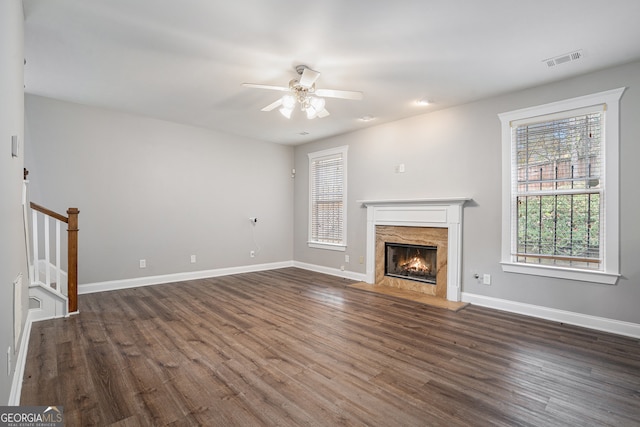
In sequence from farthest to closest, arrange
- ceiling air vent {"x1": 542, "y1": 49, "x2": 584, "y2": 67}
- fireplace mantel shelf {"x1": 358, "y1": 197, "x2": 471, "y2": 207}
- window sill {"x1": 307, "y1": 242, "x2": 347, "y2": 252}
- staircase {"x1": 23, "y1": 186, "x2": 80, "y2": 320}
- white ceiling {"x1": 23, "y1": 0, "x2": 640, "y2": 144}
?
1. window sill {"x1": 307, "y1": 242, "x2": 347, "y2": 252}
2. fireplace mantel shelf {"x1": 358, "y1": 197, "x2": 471, "y2": 207}
3. staircase {"x1": 23, "y1": 186, "x2": 80, "y2": 320}
4. ceiling air vent {"x1": 542, "y1": 49, "x2": 584, "y2": 67}
5. white ceiling {"x1": 23, "y1": 0, "x2": 640, "y2": 144}

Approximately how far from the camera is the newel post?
3381 mm

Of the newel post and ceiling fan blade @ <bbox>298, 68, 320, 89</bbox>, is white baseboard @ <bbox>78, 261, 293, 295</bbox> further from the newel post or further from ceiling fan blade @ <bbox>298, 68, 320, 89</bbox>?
ceiling fan blade @ <bbox>298, 68, 320, 89</bbox>

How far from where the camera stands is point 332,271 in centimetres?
588

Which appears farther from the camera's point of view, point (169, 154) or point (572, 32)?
point (169, 154)

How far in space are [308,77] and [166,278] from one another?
399cm

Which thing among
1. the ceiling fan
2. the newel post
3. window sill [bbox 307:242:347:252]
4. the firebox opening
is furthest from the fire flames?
the newel post

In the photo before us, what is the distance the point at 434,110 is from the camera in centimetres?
441

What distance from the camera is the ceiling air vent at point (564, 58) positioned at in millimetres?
2852

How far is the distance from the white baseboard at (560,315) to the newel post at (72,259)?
4.68 metres

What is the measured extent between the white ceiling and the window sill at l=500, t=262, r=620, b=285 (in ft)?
6.75

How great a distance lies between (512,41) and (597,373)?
271 centimetres

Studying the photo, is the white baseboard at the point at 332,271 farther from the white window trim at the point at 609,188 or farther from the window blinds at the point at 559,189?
the white window trim at the point at 609,188

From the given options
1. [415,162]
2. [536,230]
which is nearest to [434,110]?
[415,162]

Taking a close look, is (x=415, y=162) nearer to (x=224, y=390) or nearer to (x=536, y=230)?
(x=536, y=230)
